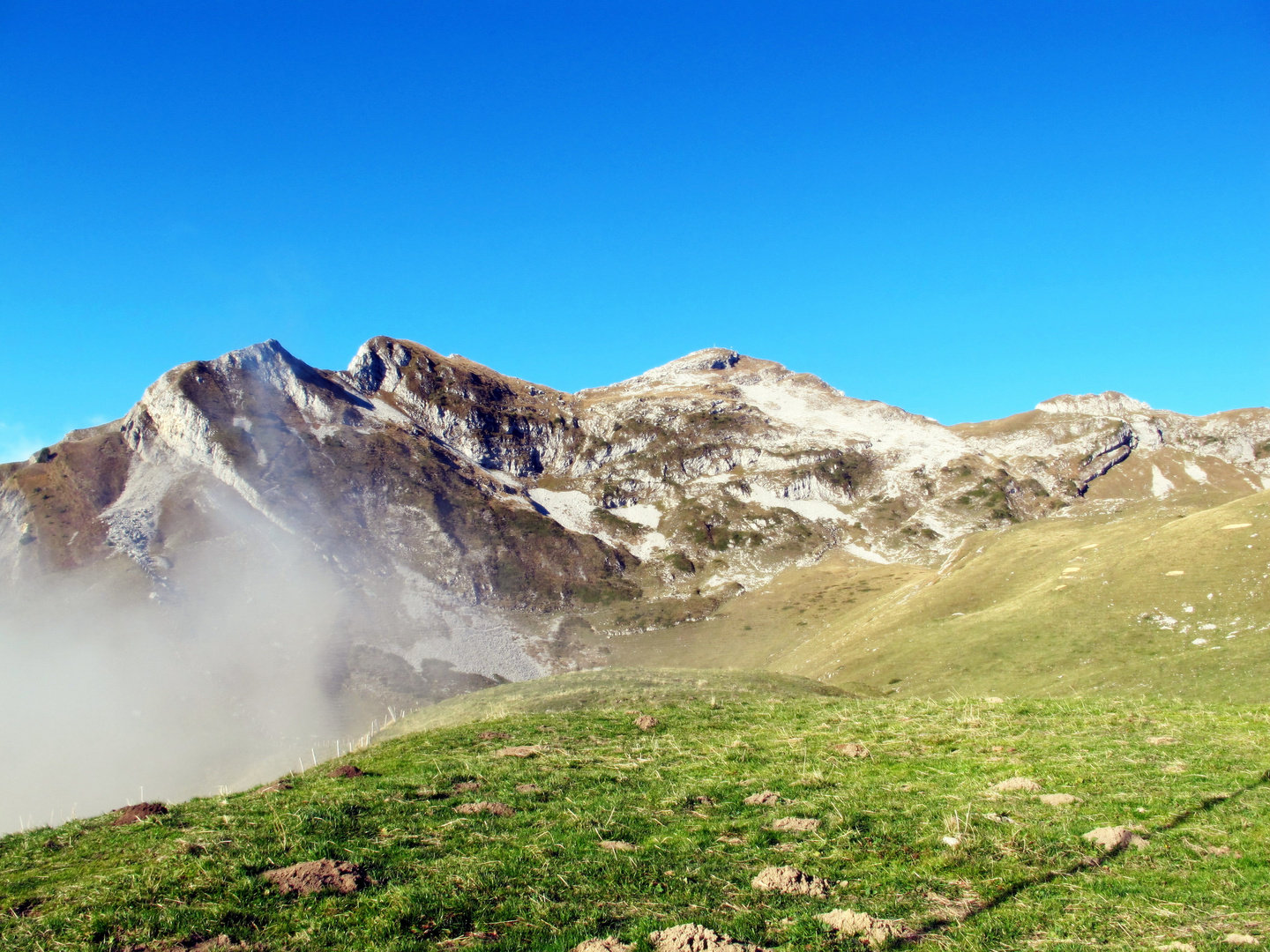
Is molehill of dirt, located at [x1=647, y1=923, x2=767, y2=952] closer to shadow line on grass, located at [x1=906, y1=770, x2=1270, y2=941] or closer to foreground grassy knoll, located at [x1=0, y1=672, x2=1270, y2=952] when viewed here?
foreground grassy knoll, located at [x1=0, y1=672, x2=1270, y2=952]

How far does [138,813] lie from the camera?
16391 millimetres

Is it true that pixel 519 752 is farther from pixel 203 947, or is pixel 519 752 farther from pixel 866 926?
pixel 866 926

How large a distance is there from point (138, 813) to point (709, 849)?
14376 mm

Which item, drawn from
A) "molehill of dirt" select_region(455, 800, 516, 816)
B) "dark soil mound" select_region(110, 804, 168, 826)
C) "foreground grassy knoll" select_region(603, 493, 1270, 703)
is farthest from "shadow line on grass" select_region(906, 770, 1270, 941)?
"foreground grassy knoll" select_region(603, 493, 1270, 703)

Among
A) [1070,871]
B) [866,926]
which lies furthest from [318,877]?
[1070,871]

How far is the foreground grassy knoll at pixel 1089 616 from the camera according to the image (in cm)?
4462

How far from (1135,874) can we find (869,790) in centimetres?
592

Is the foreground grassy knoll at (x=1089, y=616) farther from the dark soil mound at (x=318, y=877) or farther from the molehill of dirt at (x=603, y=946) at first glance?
the dark soil mound at (x=318, y=877)

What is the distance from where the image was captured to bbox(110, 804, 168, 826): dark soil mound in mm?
16000

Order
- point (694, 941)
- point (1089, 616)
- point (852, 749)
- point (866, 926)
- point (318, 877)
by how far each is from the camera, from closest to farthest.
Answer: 1. point (694, 941)
2. point (866, 926)
3. point (318, 877)
4. point (852, 749)
5. point (1089, 616)

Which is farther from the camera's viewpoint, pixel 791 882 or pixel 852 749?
pixel 852 749

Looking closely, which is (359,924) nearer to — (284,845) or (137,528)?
(284,845)

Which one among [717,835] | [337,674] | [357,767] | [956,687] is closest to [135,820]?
[357,767]

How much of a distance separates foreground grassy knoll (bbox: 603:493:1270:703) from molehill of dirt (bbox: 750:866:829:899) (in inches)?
1581
